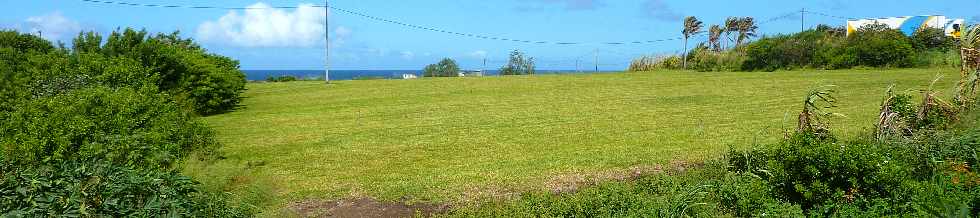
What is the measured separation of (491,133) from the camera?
440 inches

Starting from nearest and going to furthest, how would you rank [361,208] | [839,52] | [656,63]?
[361,208] < [839,52] < [656,63]

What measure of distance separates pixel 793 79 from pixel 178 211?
62.9 ft

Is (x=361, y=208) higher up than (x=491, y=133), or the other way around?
(x=491, y=133)

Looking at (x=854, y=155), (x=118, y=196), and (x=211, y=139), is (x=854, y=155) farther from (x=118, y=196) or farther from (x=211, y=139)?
(x=211, y=139)

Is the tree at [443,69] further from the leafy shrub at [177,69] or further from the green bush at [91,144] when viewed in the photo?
the green bush at [91,144]

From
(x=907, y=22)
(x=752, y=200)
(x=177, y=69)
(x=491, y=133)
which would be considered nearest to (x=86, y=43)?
(x=177, y=69)

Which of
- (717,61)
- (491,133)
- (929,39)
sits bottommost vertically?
(491,133)

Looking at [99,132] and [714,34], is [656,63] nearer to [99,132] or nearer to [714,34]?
[714,34]

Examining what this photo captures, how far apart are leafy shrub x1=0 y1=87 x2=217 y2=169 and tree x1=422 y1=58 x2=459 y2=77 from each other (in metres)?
30.0

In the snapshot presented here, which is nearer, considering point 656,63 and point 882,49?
point 882,49

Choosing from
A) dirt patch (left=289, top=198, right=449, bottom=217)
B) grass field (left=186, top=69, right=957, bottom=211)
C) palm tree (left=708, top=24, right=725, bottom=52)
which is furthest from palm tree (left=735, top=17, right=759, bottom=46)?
dirt patch (left=289, top=198, right=449, bottom=217)

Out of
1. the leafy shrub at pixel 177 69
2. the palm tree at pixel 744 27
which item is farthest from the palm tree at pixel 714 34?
the leafy shrub at pixel 177 69

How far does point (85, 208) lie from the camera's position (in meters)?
3.85

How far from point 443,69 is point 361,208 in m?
33.8
